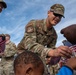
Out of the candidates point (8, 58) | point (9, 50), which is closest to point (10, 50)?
point (9, 50)

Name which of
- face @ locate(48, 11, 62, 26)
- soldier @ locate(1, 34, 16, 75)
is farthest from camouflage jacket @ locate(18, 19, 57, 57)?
soldier @ locate(1, 34, 16, 75)

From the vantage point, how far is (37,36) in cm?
578

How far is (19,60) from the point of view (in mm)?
3125

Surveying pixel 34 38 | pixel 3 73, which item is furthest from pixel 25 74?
pixel 3 73

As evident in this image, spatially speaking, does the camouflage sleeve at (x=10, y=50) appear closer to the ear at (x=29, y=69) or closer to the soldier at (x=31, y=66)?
the soldier at (x=31, y=66)

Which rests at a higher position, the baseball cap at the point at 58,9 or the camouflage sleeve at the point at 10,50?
the baseball cap at the point at 58,9

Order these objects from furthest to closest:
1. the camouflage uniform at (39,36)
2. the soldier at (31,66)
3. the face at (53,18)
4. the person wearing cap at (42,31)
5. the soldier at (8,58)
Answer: the soldier at (8,58), the face at (53,18), the person wearing cap at (42,31), the camouflage uniform at (39,36), the soldier at (31,66)

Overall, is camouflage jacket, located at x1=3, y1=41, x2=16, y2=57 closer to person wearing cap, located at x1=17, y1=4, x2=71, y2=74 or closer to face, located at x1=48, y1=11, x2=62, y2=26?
person wearing cap, located at x1=17, y1=4, x2=71, y2=74

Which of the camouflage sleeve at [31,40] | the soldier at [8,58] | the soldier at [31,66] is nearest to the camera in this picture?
the soldier at [31,66]

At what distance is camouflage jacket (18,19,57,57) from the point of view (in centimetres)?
A: 528

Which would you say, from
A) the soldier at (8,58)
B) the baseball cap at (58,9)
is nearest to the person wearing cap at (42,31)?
the baseball cap at (58,9)

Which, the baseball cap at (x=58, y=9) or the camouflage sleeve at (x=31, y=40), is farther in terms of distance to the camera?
the baseball cap at (x=58, y=9)

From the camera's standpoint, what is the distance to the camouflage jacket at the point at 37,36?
528 centimetres

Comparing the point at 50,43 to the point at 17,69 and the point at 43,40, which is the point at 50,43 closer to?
the point at 43,40
